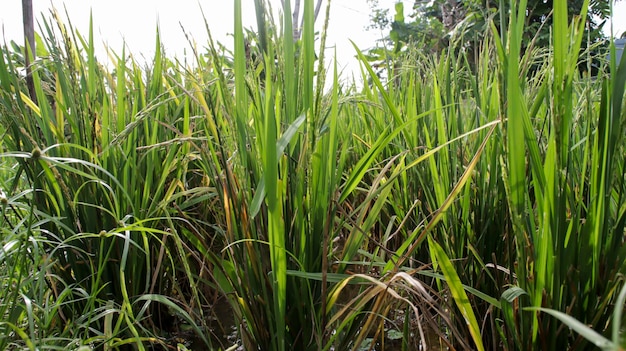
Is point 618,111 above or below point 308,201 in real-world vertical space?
above

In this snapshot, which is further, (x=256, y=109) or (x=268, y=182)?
(x=256, y=109)

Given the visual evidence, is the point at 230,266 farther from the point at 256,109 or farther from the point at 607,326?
the point at 607,326

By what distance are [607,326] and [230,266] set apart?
563 millimetres

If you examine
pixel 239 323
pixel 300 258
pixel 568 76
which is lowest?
pixel 239 323

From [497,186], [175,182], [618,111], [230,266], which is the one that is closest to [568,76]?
[618,111]

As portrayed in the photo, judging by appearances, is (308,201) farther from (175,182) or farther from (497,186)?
(175,182)

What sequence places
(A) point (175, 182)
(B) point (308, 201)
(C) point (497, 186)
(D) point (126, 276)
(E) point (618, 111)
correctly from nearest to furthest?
(E) point (618, 111) < (B) point (308, 201) < (C) point (497, 186) < (D) point (126, 276) < (A) point (175, 182)

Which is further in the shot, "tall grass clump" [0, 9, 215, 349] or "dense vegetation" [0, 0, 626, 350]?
"tall grass clump" [0, 9, 215, 349]

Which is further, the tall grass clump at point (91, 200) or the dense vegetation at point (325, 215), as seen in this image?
the tall grass clump at point (91, 200)

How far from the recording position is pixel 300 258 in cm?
73

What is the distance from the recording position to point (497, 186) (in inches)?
34.4

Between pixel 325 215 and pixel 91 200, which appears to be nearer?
pixel 325 215

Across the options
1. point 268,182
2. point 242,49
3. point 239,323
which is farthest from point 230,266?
point 242,49

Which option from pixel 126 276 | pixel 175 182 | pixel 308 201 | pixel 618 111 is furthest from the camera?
pixel 175 182
